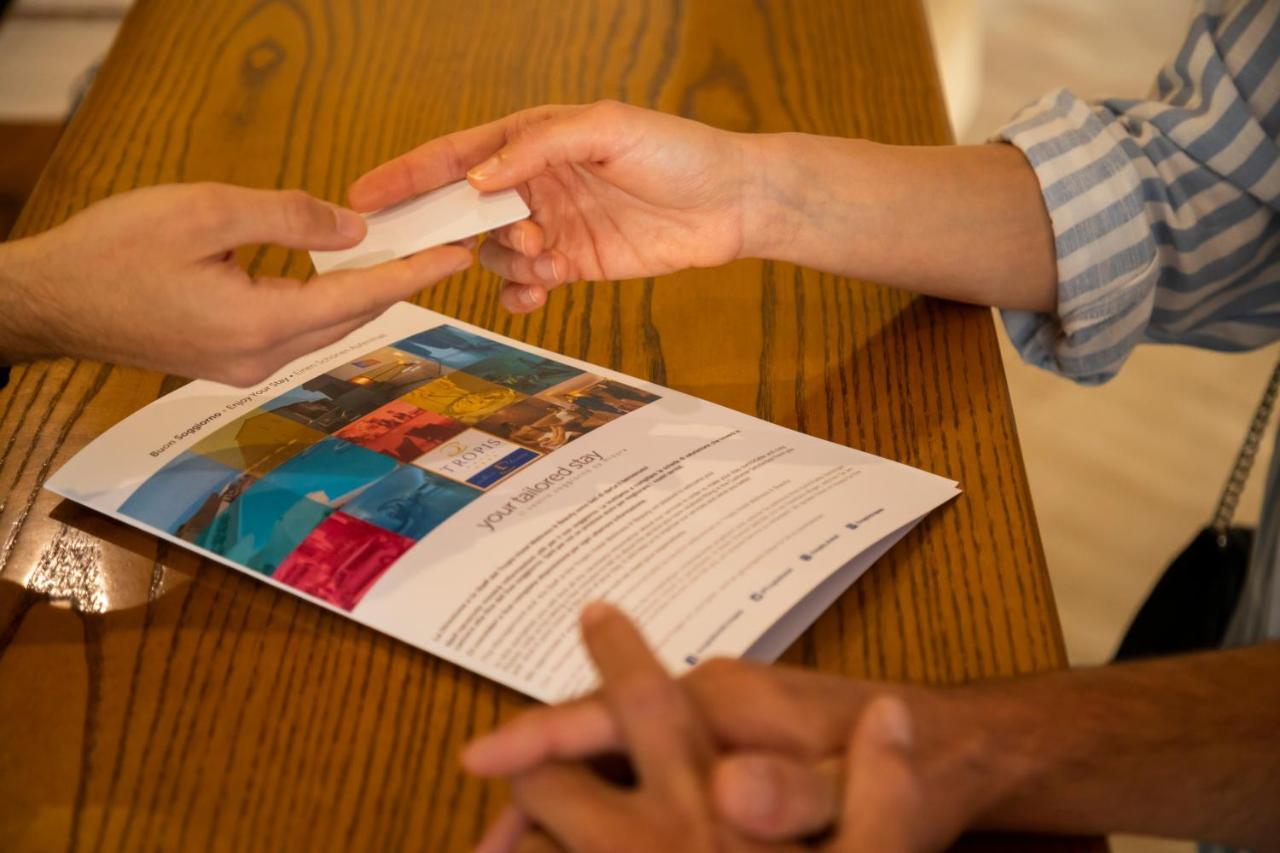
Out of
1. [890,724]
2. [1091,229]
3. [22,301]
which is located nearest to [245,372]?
[22,301]

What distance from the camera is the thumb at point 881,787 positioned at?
42 cm

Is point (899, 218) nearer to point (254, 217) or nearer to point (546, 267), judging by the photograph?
point (546, 267)

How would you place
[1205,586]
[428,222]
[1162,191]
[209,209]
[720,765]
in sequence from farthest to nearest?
[1205,586] → [1162,191] → [428,222] → [209,209] → [720,765]

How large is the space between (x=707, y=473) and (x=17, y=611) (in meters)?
0.34

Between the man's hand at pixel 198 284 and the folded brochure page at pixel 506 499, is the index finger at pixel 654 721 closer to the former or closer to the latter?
the folded brochure page at pixel 506 499

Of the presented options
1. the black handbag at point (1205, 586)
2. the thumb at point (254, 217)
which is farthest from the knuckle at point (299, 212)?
the black handbag at point (1205, 586)

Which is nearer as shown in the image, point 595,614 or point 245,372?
point 595,614

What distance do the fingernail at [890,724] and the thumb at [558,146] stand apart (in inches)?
15.2

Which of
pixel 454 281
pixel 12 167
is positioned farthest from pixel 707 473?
pixel 12 167

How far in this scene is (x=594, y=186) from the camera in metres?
0.78

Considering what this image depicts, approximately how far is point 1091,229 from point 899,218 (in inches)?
5.1

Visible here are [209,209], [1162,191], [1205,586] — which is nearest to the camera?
[209,209]

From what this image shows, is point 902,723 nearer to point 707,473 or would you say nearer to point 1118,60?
point 707,473

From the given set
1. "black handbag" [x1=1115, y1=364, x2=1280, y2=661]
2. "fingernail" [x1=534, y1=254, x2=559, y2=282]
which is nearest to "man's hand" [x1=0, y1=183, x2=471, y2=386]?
"fingernail" [x1=534, y1=254, x2=559, y2=282]
